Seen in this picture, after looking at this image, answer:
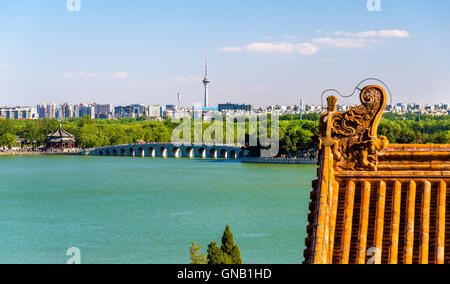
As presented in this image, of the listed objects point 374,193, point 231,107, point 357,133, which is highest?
point 357,133

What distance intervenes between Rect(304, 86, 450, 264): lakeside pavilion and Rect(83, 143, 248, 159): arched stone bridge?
56317 mm

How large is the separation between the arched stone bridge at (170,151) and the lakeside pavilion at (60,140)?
367cm

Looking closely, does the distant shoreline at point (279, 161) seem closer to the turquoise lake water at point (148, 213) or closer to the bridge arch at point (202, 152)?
the turquoise lake water at point (148, 213)

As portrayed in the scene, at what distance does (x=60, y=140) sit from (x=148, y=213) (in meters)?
47.1

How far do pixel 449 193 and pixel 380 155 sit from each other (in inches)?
23.0

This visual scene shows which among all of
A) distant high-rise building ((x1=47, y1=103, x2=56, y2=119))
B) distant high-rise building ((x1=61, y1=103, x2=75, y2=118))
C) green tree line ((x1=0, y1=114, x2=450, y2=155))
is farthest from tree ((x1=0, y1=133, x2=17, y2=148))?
distant high-rise building ((x1=47, y1=103, x2=56, y2=119))

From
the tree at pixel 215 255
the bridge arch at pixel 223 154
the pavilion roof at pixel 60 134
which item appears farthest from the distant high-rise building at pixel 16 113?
the tree at pixel 215 255

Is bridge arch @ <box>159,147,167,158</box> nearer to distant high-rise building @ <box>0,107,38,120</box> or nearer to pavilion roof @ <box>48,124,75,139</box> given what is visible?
pavilion roof @ <box>48,124,75,139</box>

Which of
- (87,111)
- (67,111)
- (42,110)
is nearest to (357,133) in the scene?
(67,111)

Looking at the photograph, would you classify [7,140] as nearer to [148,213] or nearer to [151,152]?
[151,152]

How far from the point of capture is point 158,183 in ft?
127

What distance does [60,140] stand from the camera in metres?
72.2
